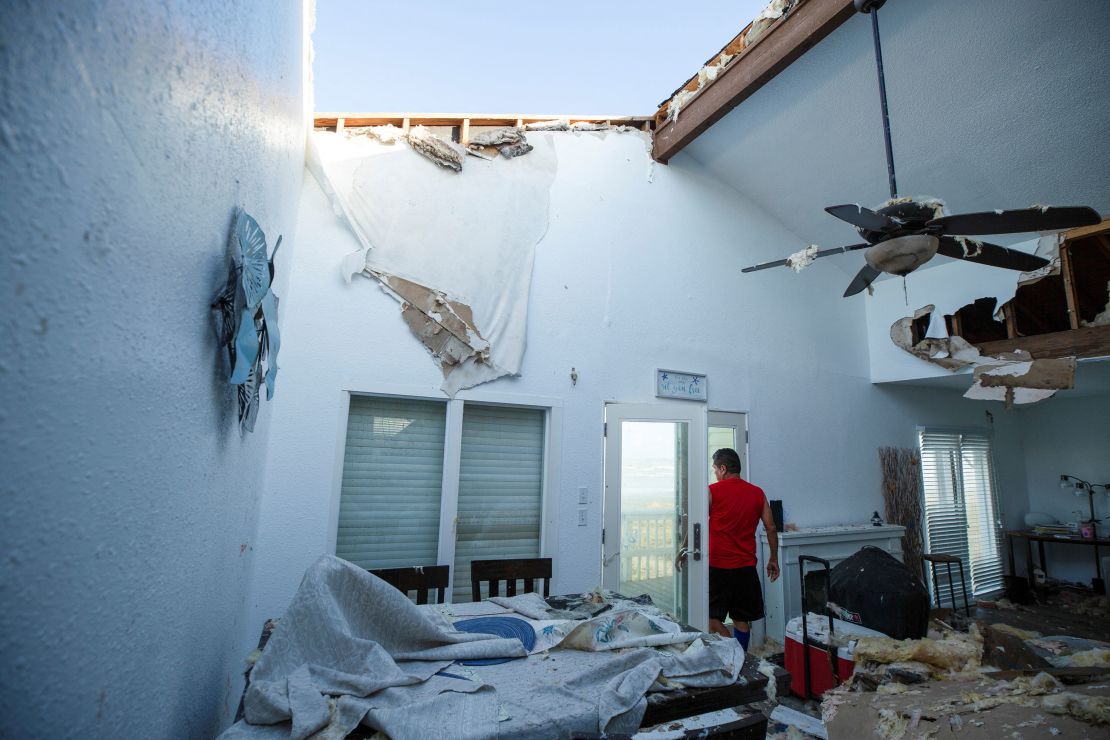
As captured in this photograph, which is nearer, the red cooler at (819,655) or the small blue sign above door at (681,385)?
the red cooler at (819,655)

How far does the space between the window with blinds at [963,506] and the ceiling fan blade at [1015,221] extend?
451 cm

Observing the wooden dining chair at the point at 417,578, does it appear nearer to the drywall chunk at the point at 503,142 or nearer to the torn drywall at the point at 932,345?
the drywall chunk at the point at 503,142

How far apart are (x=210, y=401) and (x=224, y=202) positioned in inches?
21.2

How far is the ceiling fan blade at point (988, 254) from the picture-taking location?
2.66 metres

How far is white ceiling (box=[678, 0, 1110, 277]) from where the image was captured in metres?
3.25

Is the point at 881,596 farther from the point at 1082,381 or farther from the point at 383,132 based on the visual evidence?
the point at 383,132

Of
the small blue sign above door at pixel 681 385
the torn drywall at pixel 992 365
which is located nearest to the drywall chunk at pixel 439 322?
the small blue sign above door at pixel 681 385

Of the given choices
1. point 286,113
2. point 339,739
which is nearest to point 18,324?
point 339,739

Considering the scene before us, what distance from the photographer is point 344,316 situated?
3.34m

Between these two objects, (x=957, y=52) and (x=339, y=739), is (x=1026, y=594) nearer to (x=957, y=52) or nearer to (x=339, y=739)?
(x=957, y=52)

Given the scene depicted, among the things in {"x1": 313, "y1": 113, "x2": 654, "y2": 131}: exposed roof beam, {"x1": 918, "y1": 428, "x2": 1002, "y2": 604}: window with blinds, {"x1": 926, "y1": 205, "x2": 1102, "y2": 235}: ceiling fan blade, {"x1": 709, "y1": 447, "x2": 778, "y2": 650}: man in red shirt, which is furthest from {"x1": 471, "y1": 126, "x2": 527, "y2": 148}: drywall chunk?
{"x1": 918, "y1": 428, "x2": 1002, "y2": 604}: window with blinds

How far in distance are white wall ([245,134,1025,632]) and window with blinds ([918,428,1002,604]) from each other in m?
0.47

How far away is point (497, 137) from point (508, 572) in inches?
125

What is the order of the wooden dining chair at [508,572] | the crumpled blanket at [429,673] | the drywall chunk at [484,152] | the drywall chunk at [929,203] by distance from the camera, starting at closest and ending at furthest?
the crumpled blanket at [429,673] → the drywall chunk at [929,203] → the wooden dining chair at [508,572] → the drywall chunk at [484,152]
